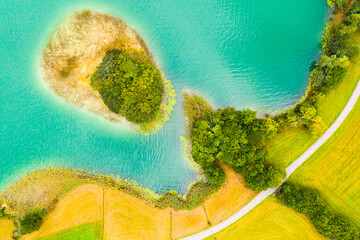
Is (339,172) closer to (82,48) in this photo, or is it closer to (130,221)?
(130,221)

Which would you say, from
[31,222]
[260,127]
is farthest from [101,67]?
[260,127]

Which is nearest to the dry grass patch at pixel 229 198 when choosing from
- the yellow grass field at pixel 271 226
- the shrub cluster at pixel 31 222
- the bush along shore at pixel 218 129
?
the bush along shore at pixel 218 129

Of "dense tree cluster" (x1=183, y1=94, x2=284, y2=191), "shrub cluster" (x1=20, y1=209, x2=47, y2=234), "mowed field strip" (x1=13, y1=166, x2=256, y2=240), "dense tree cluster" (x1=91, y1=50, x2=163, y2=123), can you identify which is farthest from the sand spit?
"shrub cluster" (x1=20, y1=209, x2=47, y2=234)

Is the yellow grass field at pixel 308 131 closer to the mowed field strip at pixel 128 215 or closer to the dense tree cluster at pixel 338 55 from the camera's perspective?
the dense tree cluster at pixel 338 55

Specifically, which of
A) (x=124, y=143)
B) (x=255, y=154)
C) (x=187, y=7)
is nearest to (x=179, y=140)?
(x=124, y=143)

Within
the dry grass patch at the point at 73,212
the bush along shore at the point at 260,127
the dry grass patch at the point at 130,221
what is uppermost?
the bush along shore at the point at 260,127

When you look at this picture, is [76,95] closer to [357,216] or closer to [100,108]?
[100,108]

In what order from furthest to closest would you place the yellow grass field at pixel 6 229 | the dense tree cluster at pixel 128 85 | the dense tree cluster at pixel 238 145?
the yellow grass field at pixel 6 229
the dense tree cluster at pixel 128 85
the dense tree cluster at pixel 238 145
